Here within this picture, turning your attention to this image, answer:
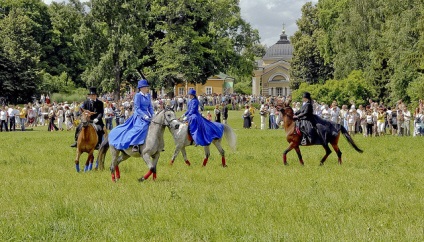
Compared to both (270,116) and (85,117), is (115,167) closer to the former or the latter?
(85,117)

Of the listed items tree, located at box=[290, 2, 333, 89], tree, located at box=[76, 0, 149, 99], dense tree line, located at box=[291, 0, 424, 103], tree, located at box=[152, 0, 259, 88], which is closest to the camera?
dense tree line, located at box=[291, 0, 424, 103]

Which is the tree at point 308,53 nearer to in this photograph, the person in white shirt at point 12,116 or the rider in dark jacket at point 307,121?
the person in white shirt at point 12,116

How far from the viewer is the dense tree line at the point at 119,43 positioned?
195 feet

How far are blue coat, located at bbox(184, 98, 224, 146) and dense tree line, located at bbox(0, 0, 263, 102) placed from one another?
41818 mm

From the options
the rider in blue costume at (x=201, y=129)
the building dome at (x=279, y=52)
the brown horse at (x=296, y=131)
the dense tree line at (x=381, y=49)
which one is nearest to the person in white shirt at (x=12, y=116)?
the dense tree line at (x=381, y=49)

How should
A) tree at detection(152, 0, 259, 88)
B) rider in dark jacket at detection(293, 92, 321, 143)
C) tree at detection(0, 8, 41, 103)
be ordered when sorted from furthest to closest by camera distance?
tree at detection(152, 0, 259, 88) → tree at detection(0, 8, 41, 103) → rider in dark jacket at detection(293, 92, 321, 143)

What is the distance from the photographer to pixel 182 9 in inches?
2704

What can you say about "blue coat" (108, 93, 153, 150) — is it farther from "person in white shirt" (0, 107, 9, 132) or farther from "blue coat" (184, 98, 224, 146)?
"person in white shirt" (0, 107, 9, 132)

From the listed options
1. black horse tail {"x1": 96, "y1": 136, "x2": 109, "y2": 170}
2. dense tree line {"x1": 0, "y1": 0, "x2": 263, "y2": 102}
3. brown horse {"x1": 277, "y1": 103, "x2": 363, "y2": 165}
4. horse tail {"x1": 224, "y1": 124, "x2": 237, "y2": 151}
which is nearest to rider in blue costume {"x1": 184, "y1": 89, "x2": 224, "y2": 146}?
horse tail {"x1": 224, "y1": 124, "x2": 237, "y2": 151}

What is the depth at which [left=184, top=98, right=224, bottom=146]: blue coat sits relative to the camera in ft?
57.3

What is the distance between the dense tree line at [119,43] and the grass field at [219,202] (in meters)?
41.6

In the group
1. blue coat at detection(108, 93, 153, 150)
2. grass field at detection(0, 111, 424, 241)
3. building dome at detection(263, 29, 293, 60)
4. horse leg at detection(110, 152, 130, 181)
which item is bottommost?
grass field at detection(0, 111, 424, 241)

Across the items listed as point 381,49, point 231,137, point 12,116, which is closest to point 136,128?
point 231,137

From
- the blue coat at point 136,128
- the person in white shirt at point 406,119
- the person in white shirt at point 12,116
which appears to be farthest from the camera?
the person in white shirt at point 12,116
